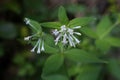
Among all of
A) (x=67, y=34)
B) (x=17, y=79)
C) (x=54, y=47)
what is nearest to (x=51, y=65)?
(x=54, y=47)

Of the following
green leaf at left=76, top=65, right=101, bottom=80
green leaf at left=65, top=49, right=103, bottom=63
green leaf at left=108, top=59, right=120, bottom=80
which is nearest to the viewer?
green leaf at left=65, top=49, right=103, bottom=63

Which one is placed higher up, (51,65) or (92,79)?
(51,65)

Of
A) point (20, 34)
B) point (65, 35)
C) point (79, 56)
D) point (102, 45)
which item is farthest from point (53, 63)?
point (20, 34)

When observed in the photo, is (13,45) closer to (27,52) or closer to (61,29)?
(27,52)

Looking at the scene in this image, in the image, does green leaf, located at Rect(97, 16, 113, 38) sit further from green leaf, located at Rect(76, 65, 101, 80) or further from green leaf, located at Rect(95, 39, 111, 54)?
green leaf, located at Rect(76, 65, 101, 80)

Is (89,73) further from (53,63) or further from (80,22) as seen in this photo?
(80,22)

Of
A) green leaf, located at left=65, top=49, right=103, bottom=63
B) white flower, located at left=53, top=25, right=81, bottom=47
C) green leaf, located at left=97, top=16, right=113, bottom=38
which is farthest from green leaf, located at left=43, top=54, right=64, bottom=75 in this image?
green leaf, located at left=97, top=16, right=113, bottom=38

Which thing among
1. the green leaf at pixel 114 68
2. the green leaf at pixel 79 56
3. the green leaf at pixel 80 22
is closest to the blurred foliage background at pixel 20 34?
the green leaf at pixel 114 68
